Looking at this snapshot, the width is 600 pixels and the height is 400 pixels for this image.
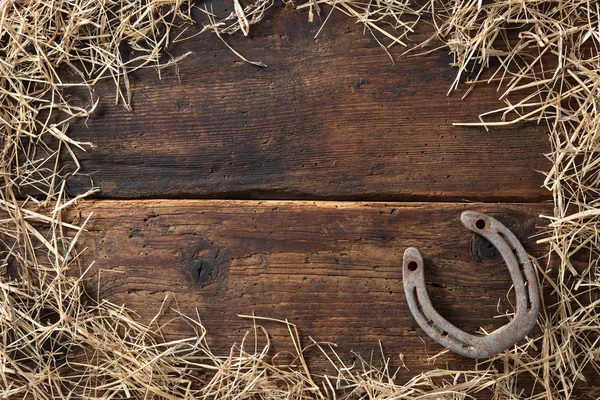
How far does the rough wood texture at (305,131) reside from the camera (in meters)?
0.98

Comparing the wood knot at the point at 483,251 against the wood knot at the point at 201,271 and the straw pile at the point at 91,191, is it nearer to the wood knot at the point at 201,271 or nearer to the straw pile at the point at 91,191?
the straw pile at the point at 91,191

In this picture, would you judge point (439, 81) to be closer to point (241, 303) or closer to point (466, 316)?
point (466, 316)

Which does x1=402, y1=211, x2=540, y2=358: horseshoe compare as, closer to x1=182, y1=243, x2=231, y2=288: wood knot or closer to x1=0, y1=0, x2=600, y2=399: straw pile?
x1=0, y1=0, x2=600, y2=399: straw pile

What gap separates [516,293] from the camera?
94 centimetres

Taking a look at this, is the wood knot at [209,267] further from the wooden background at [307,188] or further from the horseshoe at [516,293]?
the horseshoe at [516,293]

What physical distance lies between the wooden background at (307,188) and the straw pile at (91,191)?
0.03 m

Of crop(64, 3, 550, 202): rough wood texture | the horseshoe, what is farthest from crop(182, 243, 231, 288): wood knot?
the horseshoe

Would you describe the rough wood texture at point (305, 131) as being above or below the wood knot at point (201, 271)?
above

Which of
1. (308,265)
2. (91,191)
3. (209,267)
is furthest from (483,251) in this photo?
(91,191)

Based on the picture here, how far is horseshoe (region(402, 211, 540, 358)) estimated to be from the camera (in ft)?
3.06

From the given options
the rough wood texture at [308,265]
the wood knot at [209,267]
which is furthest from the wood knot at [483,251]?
the wood knot at [209,267]

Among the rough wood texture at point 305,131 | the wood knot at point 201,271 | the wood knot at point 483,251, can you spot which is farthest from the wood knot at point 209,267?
the wood knot at point 483,251

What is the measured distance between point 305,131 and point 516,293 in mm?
470

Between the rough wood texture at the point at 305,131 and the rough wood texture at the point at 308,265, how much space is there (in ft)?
0.11
